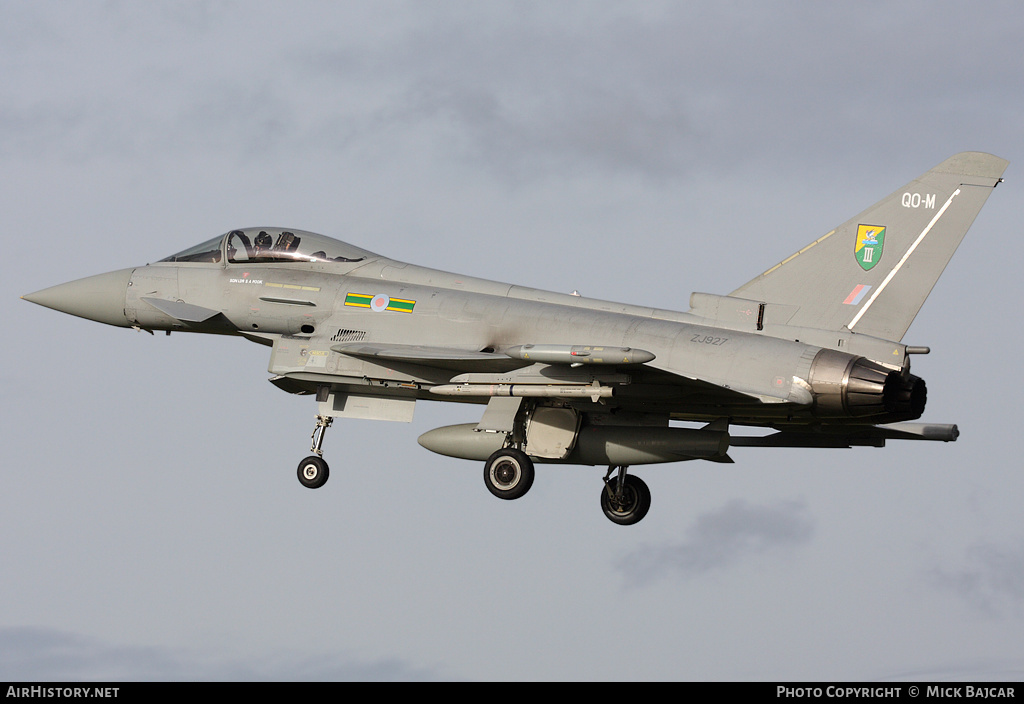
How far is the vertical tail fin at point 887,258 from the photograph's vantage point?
16906 mm

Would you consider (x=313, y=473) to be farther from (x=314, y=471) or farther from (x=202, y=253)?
(x=202, y=253)

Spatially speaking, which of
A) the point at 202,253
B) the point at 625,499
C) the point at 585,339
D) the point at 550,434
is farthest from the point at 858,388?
the point at 202,253

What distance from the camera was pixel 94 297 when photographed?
1969 cm

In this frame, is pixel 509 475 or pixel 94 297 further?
pixel 94 297

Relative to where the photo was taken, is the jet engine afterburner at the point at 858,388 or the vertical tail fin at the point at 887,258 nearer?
the jet engine afterburner at the point at 858,388

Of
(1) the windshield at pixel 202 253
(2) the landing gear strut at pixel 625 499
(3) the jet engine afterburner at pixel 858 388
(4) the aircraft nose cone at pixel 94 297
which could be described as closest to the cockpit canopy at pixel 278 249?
(1) the windshield at pixel 202 253

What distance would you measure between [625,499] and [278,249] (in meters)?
6.32

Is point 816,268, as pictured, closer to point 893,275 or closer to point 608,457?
point 893,275

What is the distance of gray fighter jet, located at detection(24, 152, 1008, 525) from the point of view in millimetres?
16375

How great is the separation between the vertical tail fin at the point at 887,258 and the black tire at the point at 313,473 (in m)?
6.30

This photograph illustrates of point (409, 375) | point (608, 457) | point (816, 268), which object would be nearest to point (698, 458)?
point (608, 457)

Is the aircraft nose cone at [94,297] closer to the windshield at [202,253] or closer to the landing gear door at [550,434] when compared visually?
the windshield at [202,253]

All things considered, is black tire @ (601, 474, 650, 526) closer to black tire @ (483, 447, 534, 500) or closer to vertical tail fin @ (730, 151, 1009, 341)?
black tire @ (483, 447, 534, 500)

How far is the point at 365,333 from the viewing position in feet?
60.3
